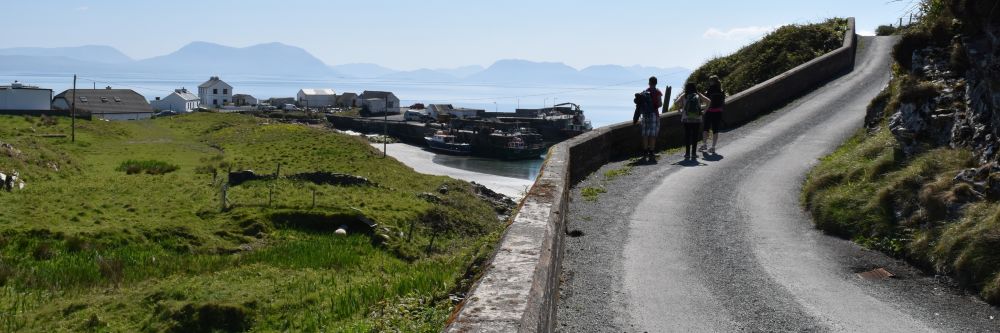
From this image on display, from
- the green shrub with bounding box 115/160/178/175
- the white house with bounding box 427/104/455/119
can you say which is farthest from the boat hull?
Result: the green shrub with bounding box 115/160/178/175

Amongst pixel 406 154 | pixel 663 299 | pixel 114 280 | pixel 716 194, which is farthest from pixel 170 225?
pixel 406 154

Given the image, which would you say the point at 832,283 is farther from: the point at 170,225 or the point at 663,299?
the point at 170,225

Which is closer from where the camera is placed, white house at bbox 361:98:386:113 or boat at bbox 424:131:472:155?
boat at bbox 424:131:472:155

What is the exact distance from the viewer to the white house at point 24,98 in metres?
80.2

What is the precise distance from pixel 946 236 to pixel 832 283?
53.0 inches

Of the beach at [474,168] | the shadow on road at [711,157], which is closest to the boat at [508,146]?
the beach at [474,168]

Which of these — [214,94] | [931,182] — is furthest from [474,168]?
[214,94]

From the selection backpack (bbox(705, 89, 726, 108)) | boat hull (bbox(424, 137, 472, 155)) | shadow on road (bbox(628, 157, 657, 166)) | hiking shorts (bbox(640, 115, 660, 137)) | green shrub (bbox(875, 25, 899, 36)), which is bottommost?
boat hull (bbox(424, 137, 472, 155))

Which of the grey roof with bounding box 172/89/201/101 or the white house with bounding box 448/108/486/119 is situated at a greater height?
the grey roof with bounding box 172/89/201/101

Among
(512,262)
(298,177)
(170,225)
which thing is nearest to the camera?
(512,262)

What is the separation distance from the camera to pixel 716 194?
13172 millimetres

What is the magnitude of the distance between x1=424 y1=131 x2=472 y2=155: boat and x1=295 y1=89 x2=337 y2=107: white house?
59.0 metres

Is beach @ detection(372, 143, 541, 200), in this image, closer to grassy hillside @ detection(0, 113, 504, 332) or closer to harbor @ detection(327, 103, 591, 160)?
harbor @ detection(327, 103, 591, 160)

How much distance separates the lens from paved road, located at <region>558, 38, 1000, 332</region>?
718 cm
